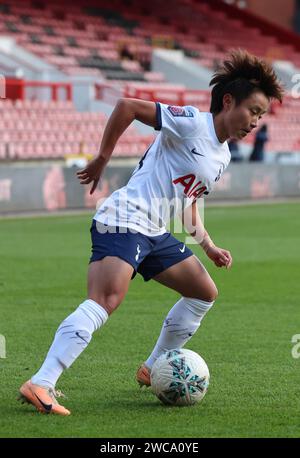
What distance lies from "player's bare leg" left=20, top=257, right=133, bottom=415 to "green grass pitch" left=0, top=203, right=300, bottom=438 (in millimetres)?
133

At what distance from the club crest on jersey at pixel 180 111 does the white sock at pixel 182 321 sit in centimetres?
120

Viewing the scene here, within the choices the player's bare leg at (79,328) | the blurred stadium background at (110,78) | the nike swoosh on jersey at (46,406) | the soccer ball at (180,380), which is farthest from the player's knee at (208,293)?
the blurred stadium background at (110,78)

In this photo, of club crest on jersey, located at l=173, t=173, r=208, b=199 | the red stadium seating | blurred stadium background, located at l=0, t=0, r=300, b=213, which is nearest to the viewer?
club crest on jersey, located at l=173, t=173, r=208, b=199

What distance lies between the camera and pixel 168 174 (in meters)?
5.88

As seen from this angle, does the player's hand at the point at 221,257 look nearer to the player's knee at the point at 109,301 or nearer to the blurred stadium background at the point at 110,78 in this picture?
the player's knee at the point at 109,301

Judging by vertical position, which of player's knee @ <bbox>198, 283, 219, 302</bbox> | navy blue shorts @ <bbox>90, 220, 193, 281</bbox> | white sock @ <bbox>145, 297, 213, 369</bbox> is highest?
navy blue shorts @ <bbox>90, 220, 193, 281</bbox>

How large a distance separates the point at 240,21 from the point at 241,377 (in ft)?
139

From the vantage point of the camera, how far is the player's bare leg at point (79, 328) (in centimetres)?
558

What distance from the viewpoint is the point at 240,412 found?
5.82m

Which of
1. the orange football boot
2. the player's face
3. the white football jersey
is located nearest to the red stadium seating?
the orange football boot

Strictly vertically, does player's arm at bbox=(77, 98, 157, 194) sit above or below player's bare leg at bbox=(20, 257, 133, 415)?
above

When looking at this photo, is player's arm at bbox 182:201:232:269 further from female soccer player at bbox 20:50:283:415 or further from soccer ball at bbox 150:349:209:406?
soccer ball at bbox 150:349:209:406

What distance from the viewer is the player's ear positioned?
5883 mm
